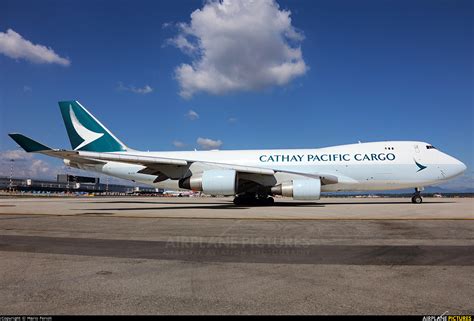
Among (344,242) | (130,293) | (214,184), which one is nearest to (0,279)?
(130,293)

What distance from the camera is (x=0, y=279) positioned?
4.84m

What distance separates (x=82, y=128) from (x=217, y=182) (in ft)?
44.3

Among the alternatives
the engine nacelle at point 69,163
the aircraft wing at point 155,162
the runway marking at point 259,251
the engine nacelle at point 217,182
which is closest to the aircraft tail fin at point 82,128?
the engine nacelle at point 69,163

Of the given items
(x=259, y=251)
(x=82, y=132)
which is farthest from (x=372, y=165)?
(x=82, y=132)

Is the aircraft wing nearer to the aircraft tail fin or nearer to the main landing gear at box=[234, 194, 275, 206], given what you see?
the main landing gear at box=[234, 194, 275, 206]

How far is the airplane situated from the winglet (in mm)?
1412

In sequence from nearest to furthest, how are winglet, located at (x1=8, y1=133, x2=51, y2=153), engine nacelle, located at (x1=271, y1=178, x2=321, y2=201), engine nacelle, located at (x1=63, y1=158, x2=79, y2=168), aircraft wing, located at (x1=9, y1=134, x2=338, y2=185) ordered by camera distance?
winglet, located at (x1=8, y1=133, x2=51, y2=153), aircraft wing, located at (x1=9, y1=134, x2=338, y2=185), engine nacelle, located at (x1=271, y1=178, x2=321, y2=201), engine nacelle, located at (x1=63, y1=158, x2=79, y2=168)

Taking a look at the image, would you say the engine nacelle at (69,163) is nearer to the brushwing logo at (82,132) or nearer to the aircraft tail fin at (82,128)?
the aircraft tail fin at (82,128)

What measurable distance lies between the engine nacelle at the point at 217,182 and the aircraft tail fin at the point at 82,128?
10.2 m

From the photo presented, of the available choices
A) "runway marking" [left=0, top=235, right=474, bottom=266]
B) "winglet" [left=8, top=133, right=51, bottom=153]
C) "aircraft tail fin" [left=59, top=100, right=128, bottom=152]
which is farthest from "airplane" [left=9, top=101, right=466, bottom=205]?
"runway marking" [left=0, top=235, right=474, bottom=266]

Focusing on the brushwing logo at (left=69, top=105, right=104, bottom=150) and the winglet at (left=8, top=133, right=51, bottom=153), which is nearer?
the winglet at (left=8, top=133, right=51, bottom=153)

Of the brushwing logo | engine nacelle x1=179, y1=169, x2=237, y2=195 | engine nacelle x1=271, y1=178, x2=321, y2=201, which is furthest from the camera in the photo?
the brushwing logo

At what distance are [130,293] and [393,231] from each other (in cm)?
807

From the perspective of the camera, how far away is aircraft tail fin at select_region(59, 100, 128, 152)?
26594 mm
